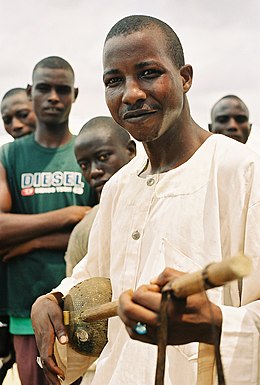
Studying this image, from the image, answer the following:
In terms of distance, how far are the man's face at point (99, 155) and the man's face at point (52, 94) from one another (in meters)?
0.59

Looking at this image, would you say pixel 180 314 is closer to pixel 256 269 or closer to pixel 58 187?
pixel 256 269

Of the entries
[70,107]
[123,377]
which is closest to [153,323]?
[123,377]

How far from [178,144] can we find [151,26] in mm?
371

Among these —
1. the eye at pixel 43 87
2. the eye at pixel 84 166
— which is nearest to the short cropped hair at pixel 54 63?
A: the eye at pixel 43 87

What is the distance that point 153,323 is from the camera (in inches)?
67.9

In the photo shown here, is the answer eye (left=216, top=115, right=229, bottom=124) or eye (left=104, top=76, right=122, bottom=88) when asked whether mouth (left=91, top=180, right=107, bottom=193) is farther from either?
eye (left=216, top=115, right=229, bottom=124)

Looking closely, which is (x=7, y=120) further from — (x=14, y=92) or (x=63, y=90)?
(x=63, y=90)

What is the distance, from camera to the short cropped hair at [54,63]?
527 cm

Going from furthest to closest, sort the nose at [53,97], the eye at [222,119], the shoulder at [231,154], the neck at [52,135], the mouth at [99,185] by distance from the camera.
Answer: the eye at [222,119]
the nose at [53,97]
the neck at [52,135]
the mouth at [99,185]
the shoulder at [231,154]

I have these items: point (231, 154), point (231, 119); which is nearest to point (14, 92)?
point (231, 119)

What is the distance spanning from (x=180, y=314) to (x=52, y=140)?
11.0 ft

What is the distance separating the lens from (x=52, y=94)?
5.12 m

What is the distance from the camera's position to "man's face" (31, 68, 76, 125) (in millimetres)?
5043

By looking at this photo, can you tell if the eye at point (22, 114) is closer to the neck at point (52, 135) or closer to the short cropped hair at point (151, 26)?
the neck at point (52, 135)
